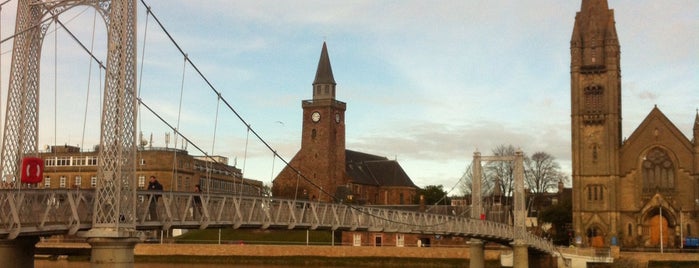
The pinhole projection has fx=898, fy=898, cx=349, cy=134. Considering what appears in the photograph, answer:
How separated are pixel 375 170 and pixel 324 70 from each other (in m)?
19.7

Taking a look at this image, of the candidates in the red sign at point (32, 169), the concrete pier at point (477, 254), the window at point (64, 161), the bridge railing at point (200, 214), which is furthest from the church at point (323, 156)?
the red sign at point (32, 169)

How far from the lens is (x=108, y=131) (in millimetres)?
24531

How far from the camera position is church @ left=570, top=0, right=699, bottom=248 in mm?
82375

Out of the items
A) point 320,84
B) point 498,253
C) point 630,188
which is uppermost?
point 320,84

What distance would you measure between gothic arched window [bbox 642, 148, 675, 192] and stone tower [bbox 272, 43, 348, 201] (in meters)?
40.5

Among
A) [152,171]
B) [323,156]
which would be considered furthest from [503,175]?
[152,171]

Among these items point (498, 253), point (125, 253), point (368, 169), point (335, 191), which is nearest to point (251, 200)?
point (125, 253)

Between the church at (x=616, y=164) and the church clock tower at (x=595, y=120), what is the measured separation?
0.09 m

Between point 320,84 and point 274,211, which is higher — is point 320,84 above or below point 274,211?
above

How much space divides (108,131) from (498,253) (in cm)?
4974

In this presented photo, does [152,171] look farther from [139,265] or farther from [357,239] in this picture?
[357,239]

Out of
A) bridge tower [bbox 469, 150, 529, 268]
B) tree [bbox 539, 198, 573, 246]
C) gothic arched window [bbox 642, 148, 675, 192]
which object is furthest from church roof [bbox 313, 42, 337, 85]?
bridge tower [bbox 469, 150, 529, 268]

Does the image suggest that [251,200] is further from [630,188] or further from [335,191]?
[335,191]

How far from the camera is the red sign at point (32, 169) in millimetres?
24922
